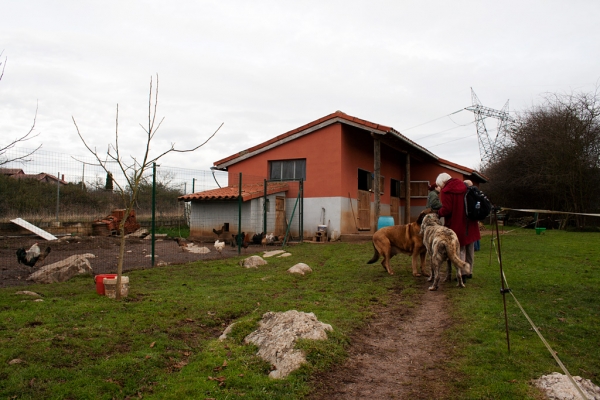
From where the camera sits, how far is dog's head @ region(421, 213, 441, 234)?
782 centimetres

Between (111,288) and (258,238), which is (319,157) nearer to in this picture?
(258,238)

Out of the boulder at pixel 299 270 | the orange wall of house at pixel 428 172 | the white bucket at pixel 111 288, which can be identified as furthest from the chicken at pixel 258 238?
the orange wall of house at pixel 428 172

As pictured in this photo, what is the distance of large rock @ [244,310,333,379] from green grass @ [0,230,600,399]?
0.10 m

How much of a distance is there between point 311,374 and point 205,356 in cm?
106

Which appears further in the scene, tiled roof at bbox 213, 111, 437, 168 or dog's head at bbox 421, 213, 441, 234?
tiled roof at bbox 213, 111, 437, 168

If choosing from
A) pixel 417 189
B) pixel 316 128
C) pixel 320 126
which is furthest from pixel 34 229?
pixel 417 189

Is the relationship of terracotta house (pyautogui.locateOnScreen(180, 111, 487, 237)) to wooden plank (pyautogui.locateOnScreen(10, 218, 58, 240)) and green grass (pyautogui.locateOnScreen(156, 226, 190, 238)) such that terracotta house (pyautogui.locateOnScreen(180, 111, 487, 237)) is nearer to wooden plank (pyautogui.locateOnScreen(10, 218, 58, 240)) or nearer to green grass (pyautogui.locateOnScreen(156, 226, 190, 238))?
green grass (pyautogui.locateOnScreen(156, 226, 190, 238))

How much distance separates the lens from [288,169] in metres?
18.6

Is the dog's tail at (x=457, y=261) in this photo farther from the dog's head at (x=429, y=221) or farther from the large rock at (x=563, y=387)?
the large rock at (x=563, y=387)

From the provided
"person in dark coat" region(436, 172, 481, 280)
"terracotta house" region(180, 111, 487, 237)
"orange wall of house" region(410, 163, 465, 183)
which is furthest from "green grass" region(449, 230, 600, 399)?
"orange wall of house" region(410, 163, 465, 183)

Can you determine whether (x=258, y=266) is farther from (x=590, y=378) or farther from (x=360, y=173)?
(x=360, y=173)

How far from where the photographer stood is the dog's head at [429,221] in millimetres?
7825

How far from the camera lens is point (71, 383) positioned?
346 centimetres

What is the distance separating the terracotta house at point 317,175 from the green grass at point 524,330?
8.59 meters
